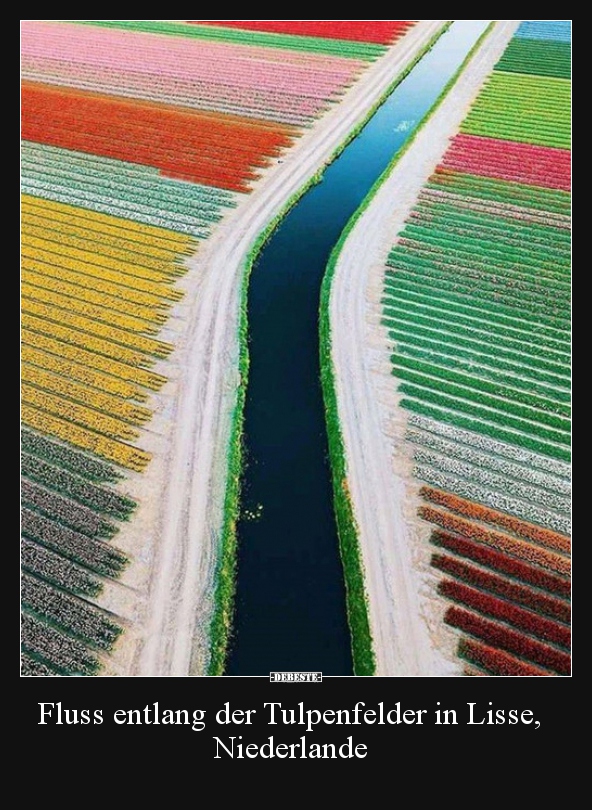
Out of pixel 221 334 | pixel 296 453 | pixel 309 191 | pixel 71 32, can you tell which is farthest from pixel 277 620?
pixel 71 32

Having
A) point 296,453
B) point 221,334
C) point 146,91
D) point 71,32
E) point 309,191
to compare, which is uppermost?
point 71,32

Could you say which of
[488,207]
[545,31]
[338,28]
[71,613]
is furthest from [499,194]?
[338,28]

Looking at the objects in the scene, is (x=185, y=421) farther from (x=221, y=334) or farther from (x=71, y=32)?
(x=71, y=32)

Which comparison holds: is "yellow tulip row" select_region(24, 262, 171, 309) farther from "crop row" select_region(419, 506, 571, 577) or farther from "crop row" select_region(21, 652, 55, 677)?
"crop row" select_region(21, 652, 55, 677)

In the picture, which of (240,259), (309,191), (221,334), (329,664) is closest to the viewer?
(329,664)

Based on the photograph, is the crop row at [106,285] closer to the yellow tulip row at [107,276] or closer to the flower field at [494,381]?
the yellow tulip row at [107,276]

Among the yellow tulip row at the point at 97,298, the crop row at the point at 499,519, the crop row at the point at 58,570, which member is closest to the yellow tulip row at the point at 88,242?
the yellow tulip row at the point at 97,298

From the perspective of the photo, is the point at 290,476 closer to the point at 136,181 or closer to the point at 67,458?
the point at 67,458
